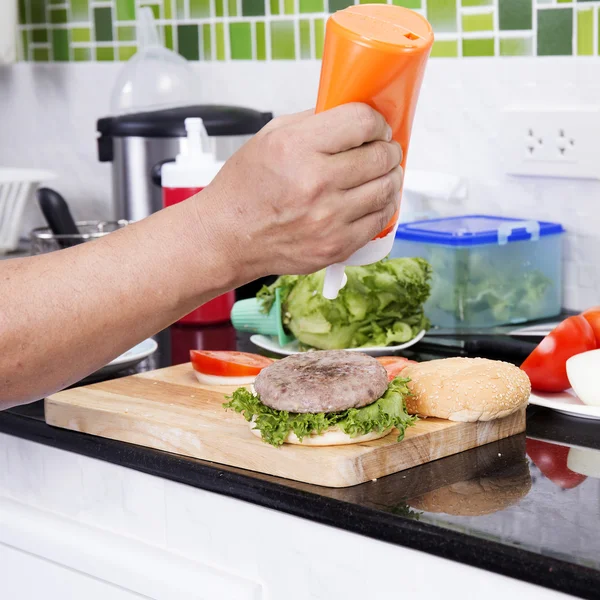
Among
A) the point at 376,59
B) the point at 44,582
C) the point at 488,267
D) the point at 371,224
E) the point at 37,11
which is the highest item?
the point at 37,11

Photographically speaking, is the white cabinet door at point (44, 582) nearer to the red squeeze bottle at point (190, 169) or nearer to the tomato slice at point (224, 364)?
the tomato slice at point (224, 364)

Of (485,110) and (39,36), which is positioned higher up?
(39,36)

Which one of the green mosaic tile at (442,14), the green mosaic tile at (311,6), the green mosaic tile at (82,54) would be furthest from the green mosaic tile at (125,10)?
the green mosaic tile at (442,14)

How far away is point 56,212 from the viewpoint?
1.68m

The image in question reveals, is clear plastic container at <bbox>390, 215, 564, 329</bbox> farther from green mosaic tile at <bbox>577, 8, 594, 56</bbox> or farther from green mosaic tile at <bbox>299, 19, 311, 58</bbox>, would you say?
green mosaic tile at <bbox>299, 19, 311, 58</bbox>

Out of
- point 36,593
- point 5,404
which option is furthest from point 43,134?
point 5,404

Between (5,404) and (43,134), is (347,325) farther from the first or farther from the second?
(43,134)

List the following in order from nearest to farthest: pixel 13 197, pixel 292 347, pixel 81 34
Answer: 1. pixel 292 347
2. pixel 13 197
3. pixel 81 34

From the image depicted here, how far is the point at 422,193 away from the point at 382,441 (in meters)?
0.74

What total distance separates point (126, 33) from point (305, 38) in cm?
48

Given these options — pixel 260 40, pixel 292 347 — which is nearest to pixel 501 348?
pixel 292 347

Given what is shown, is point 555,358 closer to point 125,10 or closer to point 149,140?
point 149,140

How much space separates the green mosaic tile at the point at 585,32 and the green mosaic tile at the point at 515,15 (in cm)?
8

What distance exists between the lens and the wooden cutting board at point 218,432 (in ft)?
2.94
